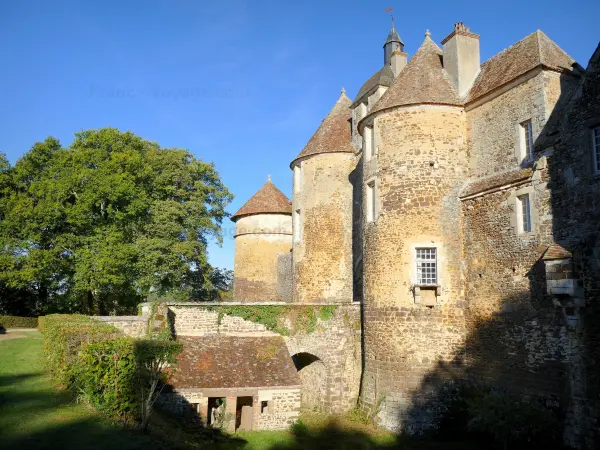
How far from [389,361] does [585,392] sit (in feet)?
19.6

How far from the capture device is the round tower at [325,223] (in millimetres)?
22922

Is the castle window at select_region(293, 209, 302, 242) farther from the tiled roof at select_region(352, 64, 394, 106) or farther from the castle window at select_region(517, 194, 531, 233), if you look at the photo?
the castle window at select_region(517, 194, 531, 233)

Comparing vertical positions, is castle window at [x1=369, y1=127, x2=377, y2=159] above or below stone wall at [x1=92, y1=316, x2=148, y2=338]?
above

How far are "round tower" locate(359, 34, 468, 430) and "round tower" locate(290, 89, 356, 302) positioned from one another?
5265mm

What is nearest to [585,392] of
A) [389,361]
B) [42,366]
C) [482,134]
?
[389,361]

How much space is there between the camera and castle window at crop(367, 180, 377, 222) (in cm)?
1755

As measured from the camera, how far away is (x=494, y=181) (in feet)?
50.0

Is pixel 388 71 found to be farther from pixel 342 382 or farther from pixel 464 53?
pixel 342 382

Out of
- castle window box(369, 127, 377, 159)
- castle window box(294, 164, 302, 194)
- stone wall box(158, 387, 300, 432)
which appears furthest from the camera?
castle window box(294, 164, 302, 194)

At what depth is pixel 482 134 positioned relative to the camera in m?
→ 16.3

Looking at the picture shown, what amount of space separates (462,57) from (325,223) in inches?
368

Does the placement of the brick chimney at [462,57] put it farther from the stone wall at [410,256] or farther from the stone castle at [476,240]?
the stone wall at [410,256]

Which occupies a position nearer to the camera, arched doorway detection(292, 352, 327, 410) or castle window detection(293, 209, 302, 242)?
arched doorway detection(292, 352, 327, 410)

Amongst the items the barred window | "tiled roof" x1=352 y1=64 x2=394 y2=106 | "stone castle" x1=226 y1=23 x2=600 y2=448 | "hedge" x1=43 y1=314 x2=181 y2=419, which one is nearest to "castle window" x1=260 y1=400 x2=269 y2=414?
"stone castle" x1=226 y1=23 x2=600 y2=448
